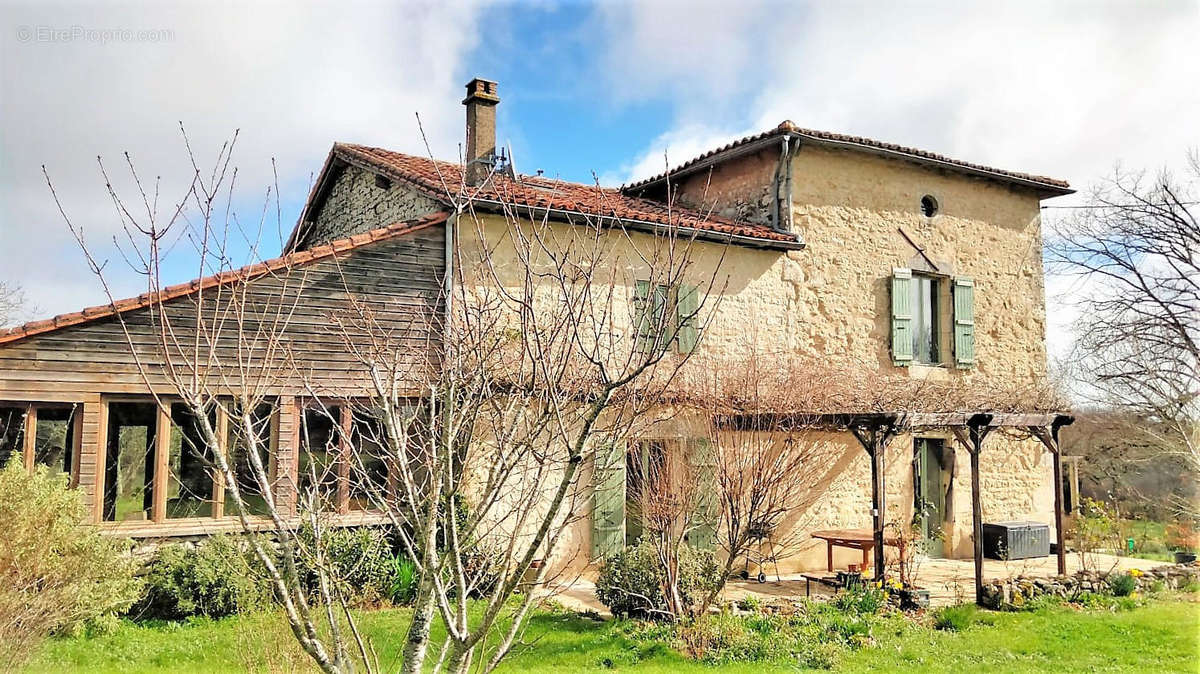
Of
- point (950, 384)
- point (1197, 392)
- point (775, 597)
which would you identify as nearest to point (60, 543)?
point (775, 597)

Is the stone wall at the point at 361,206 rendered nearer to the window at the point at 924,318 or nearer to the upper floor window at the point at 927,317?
the upper floor window at the point at 927,317

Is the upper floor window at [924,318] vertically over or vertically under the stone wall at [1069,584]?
over

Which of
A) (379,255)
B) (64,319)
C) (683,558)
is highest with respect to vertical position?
(379,255)

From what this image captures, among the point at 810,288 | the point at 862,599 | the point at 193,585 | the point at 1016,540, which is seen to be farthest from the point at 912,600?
the point at 193,585

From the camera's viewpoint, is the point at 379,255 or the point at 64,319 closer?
the point at 64,319

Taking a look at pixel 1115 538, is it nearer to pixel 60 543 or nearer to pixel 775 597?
pixel 775 597

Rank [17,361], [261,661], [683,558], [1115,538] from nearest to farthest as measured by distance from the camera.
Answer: [261,661] → [17,361] → [683,558] → [1115,538]

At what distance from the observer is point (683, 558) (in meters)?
9.11

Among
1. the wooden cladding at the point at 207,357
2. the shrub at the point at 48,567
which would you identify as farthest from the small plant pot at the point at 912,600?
the shrub at the point at 48,567

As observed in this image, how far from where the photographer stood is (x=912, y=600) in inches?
391

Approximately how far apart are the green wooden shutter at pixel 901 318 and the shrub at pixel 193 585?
385 inches

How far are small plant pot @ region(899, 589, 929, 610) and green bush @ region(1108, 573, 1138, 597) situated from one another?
2937 mm

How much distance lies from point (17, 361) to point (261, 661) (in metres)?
4.91

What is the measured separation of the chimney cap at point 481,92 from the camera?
12594 millimetres
